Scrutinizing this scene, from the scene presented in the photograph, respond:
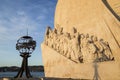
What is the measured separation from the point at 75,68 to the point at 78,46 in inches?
43.3

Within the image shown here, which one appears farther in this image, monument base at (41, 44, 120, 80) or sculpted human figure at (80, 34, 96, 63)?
sculpted human figure at (80, 34, 96, 63)

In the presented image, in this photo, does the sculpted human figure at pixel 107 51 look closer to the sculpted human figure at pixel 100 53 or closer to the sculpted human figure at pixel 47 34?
the sculpted human figure at pixel 100 53

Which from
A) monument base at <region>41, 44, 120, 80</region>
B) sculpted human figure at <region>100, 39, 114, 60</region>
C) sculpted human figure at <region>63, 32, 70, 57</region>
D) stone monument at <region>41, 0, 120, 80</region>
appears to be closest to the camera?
monument base at <region>41, 44, 120, 80</region>

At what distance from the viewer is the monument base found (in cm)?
898

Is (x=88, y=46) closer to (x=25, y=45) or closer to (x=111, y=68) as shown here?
(x=111, y=68)

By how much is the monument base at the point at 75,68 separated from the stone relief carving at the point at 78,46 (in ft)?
0.92

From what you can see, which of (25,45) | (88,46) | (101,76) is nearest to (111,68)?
(101,76)

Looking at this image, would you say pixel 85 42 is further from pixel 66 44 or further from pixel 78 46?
pixel 66 44

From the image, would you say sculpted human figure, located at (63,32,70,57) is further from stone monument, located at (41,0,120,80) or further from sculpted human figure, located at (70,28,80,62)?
sculpted human figure, located at (70,28,80,62)

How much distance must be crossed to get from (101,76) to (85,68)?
3.80 ft

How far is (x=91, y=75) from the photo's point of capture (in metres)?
9.89

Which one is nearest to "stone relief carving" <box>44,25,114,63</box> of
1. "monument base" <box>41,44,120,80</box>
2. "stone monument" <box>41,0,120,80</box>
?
"stone monument" <box>41,0,120,80</box>

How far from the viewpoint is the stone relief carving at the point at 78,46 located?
9.82 meters

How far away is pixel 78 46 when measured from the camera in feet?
36.9
